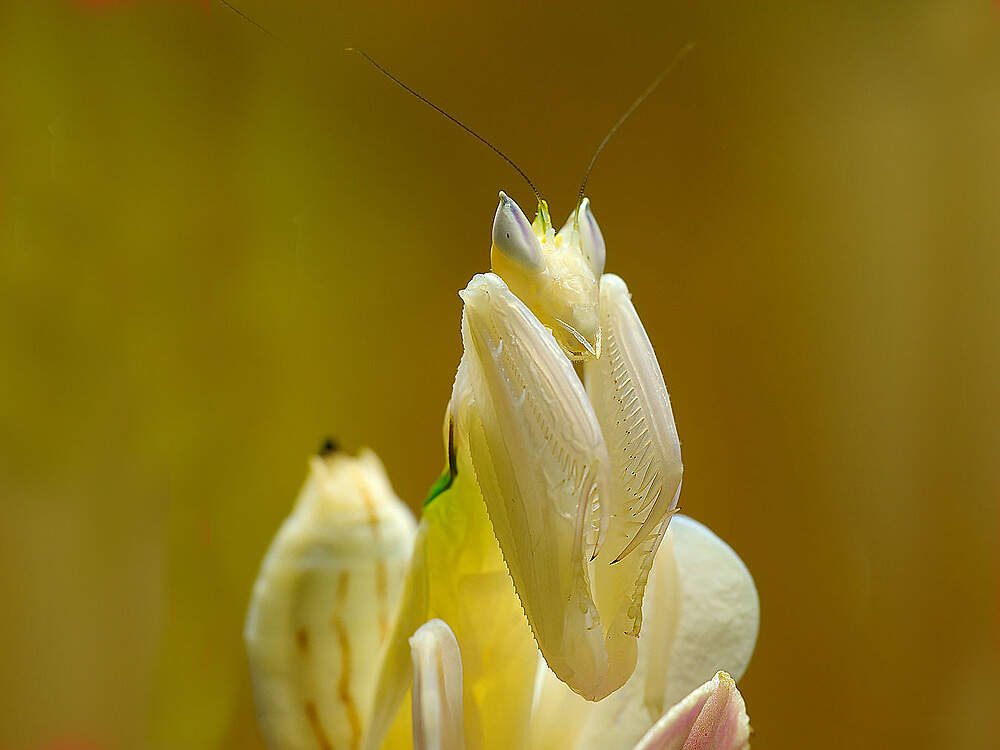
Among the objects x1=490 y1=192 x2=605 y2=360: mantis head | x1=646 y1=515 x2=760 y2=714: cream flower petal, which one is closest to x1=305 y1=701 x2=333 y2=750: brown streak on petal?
x1=646 y1=515 x2=760 y2=714: cream flower petal

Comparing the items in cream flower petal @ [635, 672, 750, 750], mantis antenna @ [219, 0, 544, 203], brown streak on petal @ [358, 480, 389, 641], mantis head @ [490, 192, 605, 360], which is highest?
mantis antenna @ [219, 0, 544, 203]

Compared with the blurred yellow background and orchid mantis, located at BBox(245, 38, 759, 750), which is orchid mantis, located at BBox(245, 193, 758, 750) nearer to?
orchid mantis, located at BBox(245, 38, 759, 750)

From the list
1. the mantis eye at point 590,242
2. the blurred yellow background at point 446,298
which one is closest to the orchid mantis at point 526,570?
the mantis eye at point 590,242

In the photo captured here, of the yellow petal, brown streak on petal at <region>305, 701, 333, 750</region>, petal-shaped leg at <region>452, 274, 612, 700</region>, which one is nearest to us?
petal-shaped leg at <region>452, 274, 612, 700</region>

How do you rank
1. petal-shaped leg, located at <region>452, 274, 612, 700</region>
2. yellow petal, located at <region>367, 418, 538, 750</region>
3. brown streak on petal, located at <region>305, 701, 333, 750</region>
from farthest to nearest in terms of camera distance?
brown streak on petal, located at <region>305, 701, 333, 750</region> → yellow petal, located at <region>367, 418, 538, 750</region> → petal-shaped leg, located at <region>452, 274, 612, 700</region>

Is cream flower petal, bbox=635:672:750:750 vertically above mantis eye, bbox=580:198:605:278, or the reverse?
mantis eye, bbox=580:198:605:278

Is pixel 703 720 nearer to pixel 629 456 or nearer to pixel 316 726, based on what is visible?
pixel 629 456

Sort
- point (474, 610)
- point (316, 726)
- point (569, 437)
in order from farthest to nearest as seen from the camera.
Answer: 1. point (316, 726)
2. point (474, 610)
3. point (569, 437)

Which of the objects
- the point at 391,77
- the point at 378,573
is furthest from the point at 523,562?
the point at 391,77
